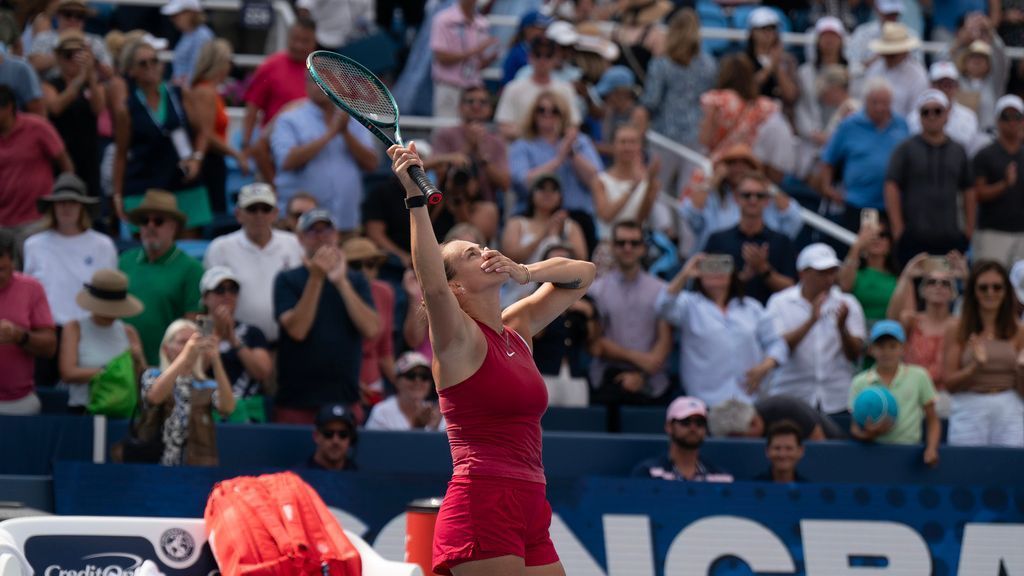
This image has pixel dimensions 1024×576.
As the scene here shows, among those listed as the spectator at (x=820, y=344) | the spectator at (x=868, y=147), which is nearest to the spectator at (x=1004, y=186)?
the spectator at (x=868, y=147)

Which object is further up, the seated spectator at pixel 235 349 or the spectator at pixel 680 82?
the spectator at pixel 680 82

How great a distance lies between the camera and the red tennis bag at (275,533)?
6.54m

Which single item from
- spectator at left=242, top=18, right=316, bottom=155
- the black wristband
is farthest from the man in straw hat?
the black wristband

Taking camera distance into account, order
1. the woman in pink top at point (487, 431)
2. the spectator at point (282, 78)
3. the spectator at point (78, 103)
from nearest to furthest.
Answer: the woman in pink top at point (487, 431)
the spectator at point (78, 103)
the spectator at point (282, 78)

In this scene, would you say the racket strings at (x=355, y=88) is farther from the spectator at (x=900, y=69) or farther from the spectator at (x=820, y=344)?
the spectator at (x=900, y=69)

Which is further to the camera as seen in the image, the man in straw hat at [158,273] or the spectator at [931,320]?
the spectator at [931,320]

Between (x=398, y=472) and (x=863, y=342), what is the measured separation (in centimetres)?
345

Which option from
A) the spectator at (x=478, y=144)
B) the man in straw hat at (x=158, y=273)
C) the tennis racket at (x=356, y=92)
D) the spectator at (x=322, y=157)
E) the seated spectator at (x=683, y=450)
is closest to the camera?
the tennis racket at (x=356, y=92)

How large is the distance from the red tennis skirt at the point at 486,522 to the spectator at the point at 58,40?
6.71m

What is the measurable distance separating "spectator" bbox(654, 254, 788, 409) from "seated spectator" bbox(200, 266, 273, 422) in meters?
2.47

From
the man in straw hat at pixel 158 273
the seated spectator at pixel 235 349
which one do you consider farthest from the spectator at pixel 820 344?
the man in straw hat at pixel 158 273

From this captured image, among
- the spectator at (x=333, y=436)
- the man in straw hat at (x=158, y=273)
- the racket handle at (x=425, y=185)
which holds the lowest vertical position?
the spectator at (x=333, y=436)

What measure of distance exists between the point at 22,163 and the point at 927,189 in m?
6.04

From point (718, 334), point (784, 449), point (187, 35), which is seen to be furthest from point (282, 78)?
point (784, 449)
